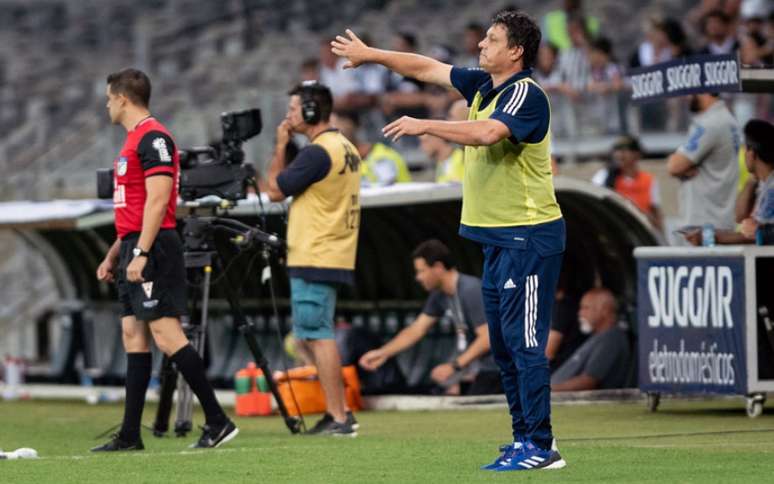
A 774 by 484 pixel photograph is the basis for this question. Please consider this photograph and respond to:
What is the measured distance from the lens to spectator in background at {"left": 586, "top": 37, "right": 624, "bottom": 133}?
18.2 meters

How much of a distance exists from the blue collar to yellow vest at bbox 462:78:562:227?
0.03 m

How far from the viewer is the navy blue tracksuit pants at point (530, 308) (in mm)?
8438

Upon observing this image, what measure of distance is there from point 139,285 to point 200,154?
65.6 inches

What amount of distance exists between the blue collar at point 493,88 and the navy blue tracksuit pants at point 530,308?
0.65 m

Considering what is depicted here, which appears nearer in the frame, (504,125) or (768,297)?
(504,125)

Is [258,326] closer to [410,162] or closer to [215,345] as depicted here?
[215,345]

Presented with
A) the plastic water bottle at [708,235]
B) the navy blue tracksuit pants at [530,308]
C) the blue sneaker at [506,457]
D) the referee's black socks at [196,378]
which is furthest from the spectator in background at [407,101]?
the blue sneaker at [506,457]

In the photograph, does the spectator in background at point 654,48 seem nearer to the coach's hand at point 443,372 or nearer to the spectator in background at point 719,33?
the spectator in background at point 719,33

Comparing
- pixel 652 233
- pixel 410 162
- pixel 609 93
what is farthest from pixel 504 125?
pixel 410 162

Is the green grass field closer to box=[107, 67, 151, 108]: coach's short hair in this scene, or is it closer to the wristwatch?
the wristwatch

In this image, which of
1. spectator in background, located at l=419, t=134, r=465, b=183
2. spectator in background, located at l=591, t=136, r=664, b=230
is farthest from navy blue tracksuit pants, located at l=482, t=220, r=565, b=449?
spectator in background, located at l=591, t=136, r=664, b=230

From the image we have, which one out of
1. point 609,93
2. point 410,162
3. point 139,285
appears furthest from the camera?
point 410,162

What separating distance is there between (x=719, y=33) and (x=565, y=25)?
315 centimetres

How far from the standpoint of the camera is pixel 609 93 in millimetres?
18250
